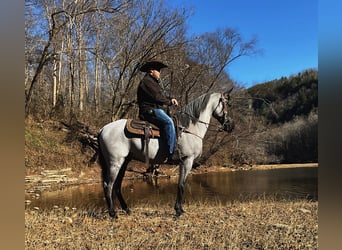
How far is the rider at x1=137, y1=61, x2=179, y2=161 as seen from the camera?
398cm

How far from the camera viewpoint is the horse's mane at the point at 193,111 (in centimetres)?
436

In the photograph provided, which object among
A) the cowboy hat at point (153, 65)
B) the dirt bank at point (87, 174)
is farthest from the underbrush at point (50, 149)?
the cowboy hat at point (153, 65)

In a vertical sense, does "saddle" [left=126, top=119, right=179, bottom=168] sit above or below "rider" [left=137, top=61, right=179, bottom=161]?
below

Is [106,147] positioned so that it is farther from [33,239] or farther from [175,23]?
[175,23]

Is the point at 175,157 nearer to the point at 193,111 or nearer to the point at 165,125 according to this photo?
the point at 165,125

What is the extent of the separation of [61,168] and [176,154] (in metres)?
3.91

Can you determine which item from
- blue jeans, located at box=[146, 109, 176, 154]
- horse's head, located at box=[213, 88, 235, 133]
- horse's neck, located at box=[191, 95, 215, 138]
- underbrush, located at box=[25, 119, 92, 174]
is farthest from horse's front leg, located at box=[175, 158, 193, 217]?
underbrush, located at box=[25, 119, 92, 174]

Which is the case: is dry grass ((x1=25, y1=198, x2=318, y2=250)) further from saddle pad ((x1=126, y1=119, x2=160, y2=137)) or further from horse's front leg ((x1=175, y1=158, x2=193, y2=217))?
saddle pad ((x1=126, y1=119, x2=160, y2=137))

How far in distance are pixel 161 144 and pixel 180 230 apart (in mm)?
1091

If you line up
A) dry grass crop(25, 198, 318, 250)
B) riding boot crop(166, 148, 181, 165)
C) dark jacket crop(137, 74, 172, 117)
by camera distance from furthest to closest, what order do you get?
riding boot crop(166, 148, 181, 165) → dark jacket crop(137, 74, 172, 117) → dry grass crop(25, 198, 318, 250)

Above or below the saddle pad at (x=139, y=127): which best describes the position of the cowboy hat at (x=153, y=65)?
above

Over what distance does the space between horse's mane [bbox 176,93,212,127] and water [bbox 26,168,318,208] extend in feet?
7.03

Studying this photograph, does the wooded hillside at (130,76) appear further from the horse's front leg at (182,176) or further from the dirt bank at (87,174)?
the horse's front leg at (182,176)

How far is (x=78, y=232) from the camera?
3.67 metres
